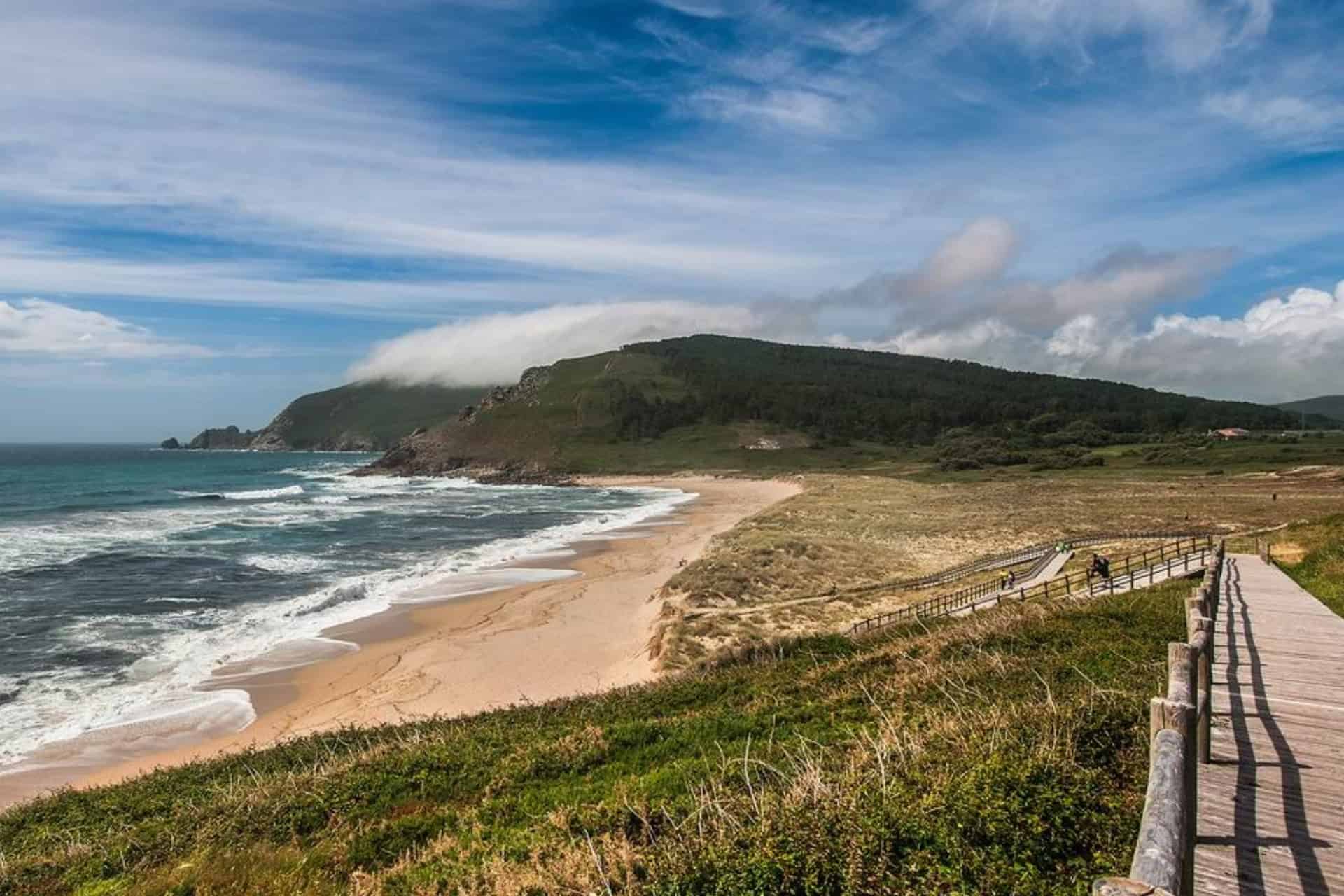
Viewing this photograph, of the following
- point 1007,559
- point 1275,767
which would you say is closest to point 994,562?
point 1007,559

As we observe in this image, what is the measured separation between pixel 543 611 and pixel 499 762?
59.5 ft

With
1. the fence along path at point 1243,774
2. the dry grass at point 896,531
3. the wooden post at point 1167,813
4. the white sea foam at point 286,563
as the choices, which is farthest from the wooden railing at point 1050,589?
the white sea foam at point 286,563

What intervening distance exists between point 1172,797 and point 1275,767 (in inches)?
154

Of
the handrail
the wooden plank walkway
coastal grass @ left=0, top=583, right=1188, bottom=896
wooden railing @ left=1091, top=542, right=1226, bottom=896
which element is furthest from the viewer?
the handrail

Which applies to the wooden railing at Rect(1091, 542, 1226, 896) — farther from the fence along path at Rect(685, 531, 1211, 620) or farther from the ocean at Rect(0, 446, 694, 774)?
the ocean at Rect(0, 446, 694, 774)

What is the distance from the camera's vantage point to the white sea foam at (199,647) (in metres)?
18.2

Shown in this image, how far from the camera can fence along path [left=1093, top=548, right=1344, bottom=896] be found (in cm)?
383

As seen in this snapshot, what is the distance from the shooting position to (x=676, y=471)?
14125 centimetres

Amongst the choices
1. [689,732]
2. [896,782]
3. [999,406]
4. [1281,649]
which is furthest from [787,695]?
[999,406]

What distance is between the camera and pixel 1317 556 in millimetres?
19594

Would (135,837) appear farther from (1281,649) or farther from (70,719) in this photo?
(1281,649)

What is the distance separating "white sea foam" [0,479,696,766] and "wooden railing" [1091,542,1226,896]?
2009cm

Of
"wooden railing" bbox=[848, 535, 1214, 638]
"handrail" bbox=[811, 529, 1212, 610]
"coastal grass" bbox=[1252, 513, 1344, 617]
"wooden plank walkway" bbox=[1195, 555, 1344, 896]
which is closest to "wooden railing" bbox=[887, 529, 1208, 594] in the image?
"handrail" bbox=[811, 529, 1212, 610]

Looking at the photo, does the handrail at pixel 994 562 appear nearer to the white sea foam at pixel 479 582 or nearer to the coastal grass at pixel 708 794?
the coastal grass at pixel 708 794
